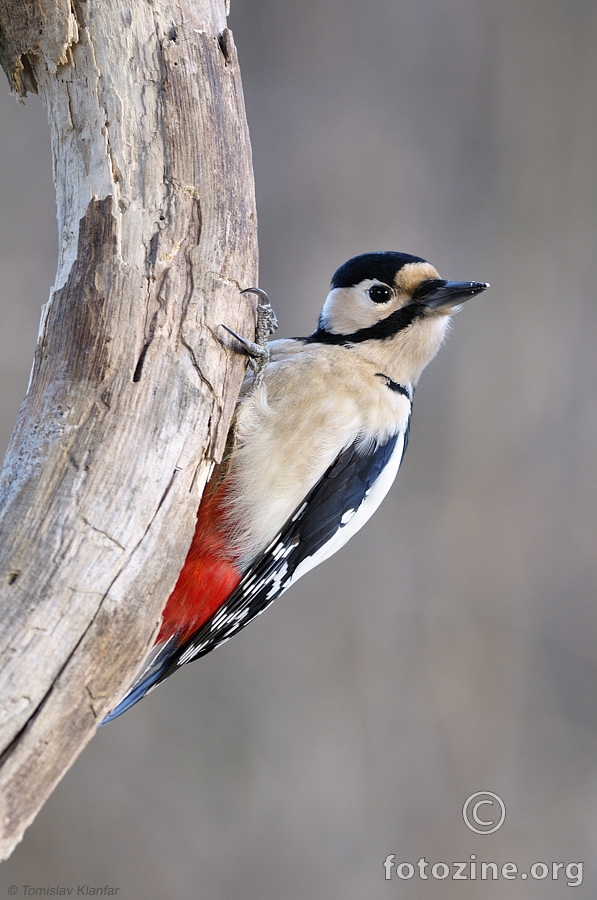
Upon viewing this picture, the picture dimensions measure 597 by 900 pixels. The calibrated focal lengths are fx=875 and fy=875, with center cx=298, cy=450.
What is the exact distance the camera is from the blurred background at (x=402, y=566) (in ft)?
9.66

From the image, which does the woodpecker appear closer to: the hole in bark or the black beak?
the black beak

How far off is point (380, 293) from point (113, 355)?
2.55ft

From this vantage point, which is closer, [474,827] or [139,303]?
[139,303]

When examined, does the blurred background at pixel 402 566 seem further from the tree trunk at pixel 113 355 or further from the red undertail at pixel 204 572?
the tree trunk at pixel 113 355

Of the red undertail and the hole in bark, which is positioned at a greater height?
the hole in bark

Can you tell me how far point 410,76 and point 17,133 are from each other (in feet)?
4.64

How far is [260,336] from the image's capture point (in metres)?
1.52

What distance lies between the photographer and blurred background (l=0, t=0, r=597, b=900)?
2943 millimetres

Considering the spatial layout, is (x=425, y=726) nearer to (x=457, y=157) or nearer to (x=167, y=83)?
(x=457, y=157)

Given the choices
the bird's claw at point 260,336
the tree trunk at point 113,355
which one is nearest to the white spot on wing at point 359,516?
the bird's claw at point 260,336

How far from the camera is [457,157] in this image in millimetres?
3176

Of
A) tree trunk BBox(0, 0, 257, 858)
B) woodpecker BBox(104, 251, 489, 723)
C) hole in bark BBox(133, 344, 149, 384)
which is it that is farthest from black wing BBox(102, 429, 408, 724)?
hole in bark BBox(133, 344, 149, 384)

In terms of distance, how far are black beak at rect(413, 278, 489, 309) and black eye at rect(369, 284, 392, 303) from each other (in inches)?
2.3

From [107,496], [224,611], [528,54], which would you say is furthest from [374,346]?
[528,54]
